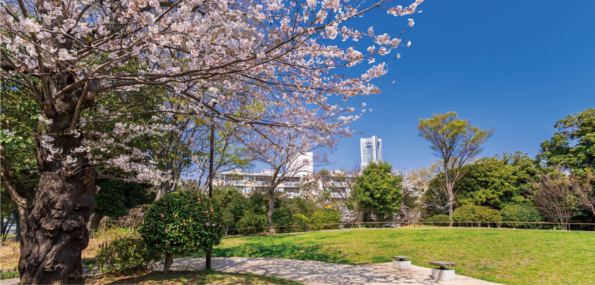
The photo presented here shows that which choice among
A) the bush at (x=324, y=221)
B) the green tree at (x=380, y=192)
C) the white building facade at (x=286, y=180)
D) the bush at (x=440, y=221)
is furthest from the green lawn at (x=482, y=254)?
the bush at (x=440, y=221)

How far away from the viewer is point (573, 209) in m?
16.9

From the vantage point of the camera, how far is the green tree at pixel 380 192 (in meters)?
21.0

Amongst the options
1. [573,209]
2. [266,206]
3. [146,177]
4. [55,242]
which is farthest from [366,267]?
[573,209]

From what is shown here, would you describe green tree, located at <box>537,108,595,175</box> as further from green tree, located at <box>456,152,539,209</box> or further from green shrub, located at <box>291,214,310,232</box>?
green shrub, located at <box>291,214,310,232</box>

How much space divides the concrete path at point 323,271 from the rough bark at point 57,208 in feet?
8.95

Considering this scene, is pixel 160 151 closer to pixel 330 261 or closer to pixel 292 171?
pixel 330 261

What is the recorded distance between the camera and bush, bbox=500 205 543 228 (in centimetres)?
1791

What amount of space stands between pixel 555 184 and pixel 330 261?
16826mm

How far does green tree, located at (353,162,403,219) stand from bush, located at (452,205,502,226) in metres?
4.28

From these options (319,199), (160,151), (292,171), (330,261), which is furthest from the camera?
(319,199)

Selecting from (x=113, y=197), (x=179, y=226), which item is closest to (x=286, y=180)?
(x=113, y=197)

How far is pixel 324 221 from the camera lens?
757 inches

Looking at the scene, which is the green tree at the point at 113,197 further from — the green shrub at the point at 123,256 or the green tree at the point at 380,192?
the green tree at the point at 380,192

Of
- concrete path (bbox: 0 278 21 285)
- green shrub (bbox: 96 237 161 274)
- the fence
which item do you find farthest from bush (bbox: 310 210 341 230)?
concrete path (bbox: 0 278 21 285)
